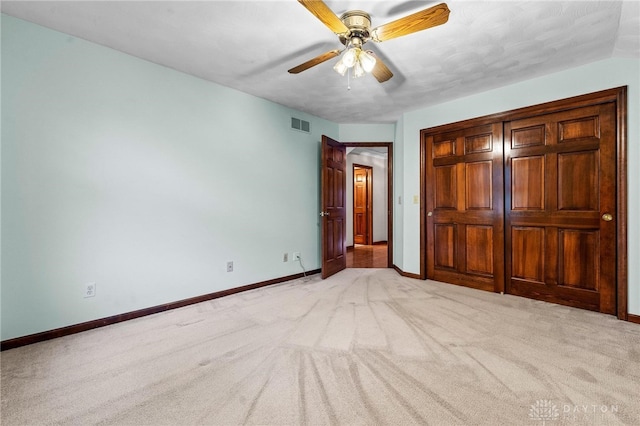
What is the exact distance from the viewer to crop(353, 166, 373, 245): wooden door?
8.25 meters

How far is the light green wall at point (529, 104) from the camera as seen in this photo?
2693mm

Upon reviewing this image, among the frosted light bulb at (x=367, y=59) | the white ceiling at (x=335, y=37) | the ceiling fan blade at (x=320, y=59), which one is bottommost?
the frosted light bulb at (x=367, y=59)

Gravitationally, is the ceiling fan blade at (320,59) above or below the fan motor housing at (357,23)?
below

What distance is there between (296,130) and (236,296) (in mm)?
2508

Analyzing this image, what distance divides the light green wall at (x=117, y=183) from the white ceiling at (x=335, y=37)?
298 millimetres

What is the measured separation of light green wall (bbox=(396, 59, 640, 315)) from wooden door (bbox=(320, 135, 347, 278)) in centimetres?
97

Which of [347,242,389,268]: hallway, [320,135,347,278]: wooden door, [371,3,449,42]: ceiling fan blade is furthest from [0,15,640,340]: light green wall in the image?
[371,3,449,42]: ceiling fan blade

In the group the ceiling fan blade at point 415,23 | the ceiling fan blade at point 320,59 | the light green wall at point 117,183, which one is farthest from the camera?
the light green wall at point 117,183

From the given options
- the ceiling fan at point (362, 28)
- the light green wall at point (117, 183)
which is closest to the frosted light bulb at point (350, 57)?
the ceiling fan at point (362, 28)

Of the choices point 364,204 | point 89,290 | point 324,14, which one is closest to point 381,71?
point 324,14

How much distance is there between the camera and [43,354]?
7.03ft

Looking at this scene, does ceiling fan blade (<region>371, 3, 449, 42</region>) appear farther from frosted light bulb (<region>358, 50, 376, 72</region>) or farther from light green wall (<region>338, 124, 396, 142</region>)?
light green wall (<region>338, 124, 396, 142</region>)

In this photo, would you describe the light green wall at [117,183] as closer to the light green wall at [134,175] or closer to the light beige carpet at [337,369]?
the light green wall at [134,175]

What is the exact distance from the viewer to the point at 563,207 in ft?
10.3
